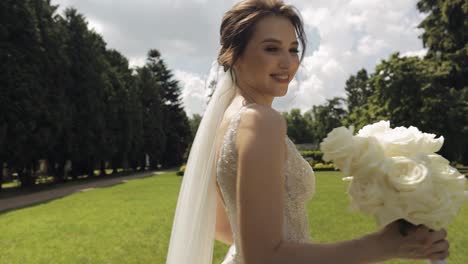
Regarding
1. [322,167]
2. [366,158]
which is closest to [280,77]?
[366,158]

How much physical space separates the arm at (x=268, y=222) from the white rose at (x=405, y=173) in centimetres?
22

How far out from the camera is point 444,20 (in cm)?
3250

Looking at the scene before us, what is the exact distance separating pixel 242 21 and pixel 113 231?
37.5 ft

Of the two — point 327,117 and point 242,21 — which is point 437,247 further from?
point 327,117

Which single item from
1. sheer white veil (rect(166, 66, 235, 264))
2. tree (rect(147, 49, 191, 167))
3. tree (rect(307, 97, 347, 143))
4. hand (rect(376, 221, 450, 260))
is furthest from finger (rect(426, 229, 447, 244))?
tree (rect(307, 97, 347, 143))

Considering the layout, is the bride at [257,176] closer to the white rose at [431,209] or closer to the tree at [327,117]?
the white rose at [431,209]

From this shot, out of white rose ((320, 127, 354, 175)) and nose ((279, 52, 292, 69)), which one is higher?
nose ((279, 52, 292, 69))

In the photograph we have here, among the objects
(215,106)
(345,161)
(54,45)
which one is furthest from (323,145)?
(54,45)

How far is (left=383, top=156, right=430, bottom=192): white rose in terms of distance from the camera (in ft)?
5.06

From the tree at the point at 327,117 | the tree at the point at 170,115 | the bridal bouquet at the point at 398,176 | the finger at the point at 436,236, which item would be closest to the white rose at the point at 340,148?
the bridal bouquet at the point at 398,176

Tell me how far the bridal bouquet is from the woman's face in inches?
16.0

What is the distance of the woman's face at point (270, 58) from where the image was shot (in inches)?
75.3

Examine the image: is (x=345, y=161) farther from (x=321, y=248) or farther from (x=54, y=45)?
(x=54, y=45)

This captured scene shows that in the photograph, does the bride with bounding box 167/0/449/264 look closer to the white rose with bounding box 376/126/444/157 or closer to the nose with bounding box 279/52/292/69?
the nose with bounding box 279/52/292/69
